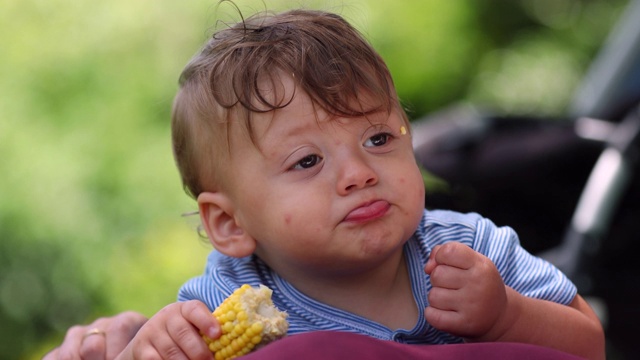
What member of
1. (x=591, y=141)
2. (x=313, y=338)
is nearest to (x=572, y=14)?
(x=591, y=141)

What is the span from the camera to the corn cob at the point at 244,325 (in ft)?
4.83

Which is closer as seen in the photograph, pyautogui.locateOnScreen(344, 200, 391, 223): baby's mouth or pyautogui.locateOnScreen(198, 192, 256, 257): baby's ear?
pyautogui.locateOnScreen(344, 200, 391, 223): baby's mouth

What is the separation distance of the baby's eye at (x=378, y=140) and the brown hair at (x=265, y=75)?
0.04 metres

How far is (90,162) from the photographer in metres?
3.83

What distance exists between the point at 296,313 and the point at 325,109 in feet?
1.17

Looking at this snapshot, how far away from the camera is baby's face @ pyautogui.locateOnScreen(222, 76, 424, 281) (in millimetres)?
1563

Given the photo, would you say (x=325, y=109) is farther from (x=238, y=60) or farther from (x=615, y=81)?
(x=615, y=81)

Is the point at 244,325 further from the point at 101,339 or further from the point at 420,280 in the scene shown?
the point at 101,339

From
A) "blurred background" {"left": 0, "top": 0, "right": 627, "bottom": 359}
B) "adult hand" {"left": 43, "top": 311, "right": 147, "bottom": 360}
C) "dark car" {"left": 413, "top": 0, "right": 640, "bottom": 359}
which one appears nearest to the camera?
"adult hand" {"left": 43, "top": 311, "right": 147, "bottom": 360}

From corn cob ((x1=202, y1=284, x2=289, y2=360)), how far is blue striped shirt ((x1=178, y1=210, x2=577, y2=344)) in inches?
7.2

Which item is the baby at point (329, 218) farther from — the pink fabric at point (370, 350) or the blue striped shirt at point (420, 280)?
the pink fabric at point (370, 350)

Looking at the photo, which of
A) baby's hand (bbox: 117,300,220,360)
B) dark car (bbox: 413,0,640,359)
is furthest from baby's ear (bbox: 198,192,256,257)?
dark car (bbox: 413,0,640,359)

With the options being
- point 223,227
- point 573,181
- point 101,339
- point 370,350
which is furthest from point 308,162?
point 573,181

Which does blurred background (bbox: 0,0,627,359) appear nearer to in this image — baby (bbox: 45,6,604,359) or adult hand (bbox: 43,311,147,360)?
adult hand (bbox: 43,311,147,360)
